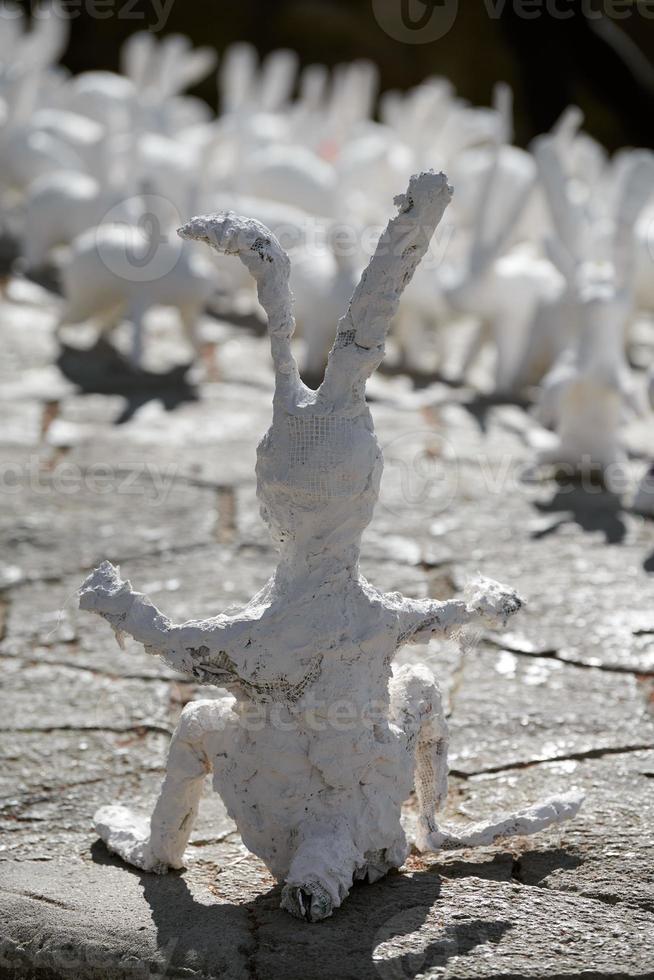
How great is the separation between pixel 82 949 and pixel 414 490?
261cm

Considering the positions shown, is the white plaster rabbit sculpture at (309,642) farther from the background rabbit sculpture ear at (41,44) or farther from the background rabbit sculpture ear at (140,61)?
the background rabbit sculpture ear at (41,44)

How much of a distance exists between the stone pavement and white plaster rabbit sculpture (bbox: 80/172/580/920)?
104 millimetres

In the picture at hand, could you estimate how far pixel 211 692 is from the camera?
3057 millimetres

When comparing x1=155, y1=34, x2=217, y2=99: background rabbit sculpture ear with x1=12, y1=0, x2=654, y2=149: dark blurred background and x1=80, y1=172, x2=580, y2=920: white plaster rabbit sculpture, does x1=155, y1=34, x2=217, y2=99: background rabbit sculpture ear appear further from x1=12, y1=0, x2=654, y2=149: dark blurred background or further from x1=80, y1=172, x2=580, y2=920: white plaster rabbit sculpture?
x1=80, y1=172, x2=580, y2=920: white plaster rabbit sculpture

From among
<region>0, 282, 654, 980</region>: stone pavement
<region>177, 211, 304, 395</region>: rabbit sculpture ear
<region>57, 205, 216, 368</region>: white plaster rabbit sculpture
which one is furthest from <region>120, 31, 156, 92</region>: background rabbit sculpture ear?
<region>177, 211, 304, 395</region>: rabbit sculpture ear

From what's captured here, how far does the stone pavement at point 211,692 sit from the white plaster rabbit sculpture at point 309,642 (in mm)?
104

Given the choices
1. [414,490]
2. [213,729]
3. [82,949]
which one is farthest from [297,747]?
[414,490]

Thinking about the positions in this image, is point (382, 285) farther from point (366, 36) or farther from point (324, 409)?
point (366, 36)

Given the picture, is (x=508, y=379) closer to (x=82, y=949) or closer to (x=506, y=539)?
(x=506, y=539)

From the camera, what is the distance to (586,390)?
4469 millimetres

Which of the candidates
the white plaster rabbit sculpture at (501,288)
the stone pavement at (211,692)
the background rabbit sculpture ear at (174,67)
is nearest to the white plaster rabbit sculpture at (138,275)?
the stone pavement at (211,692)

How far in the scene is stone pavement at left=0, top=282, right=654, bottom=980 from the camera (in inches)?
79.4

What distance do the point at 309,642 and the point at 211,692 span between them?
3.29ft

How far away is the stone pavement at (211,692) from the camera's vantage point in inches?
79.4
